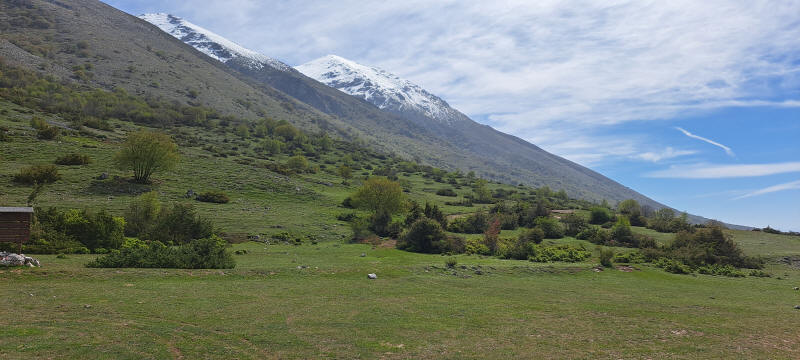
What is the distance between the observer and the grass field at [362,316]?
10898mm

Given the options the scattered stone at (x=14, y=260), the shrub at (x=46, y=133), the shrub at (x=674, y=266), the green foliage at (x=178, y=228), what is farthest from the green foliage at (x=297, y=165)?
the scattered stone at (x=14, y=260)

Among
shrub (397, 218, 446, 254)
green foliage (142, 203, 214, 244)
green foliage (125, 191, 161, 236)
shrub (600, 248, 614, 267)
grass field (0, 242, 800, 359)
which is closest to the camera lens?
grass field (0, 242, 800, 359)

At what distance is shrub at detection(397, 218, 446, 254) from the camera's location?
40.5 metres

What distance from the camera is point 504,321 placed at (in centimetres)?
1509

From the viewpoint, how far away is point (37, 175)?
46406 mm

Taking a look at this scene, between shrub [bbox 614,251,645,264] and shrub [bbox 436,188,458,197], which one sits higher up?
shrub [bbox 436,188,458,197]

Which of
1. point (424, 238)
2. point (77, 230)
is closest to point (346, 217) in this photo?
point (424, 238)

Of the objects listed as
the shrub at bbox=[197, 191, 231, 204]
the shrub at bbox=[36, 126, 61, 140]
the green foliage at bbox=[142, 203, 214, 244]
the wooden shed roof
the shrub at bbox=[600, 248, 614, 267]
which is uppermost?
the shrub at bbox=[36, 126, 61, 140]

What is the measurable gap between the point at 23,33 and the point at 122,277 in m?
181

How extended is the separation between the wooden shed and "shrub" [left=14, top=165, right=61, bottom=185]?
106 ft

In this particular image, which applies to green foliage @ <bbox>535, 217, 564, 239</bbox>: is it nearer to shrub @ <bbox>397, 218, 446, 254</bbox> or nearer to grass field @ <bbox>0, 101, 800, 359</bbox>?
shrub @ <bbox>397, 218, 446, 254</bbox>

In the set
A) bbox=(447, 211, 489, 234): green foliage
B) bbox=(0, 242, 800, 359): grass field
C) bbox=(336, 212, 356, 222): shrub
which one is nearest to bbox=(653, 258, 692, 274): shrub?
bbox=(0, 242, 800, 359): grass field

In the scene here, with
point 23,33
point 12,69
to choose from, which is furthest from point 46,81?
point 23,33

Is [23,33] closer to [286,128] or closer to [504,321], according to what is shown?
[286,128]
